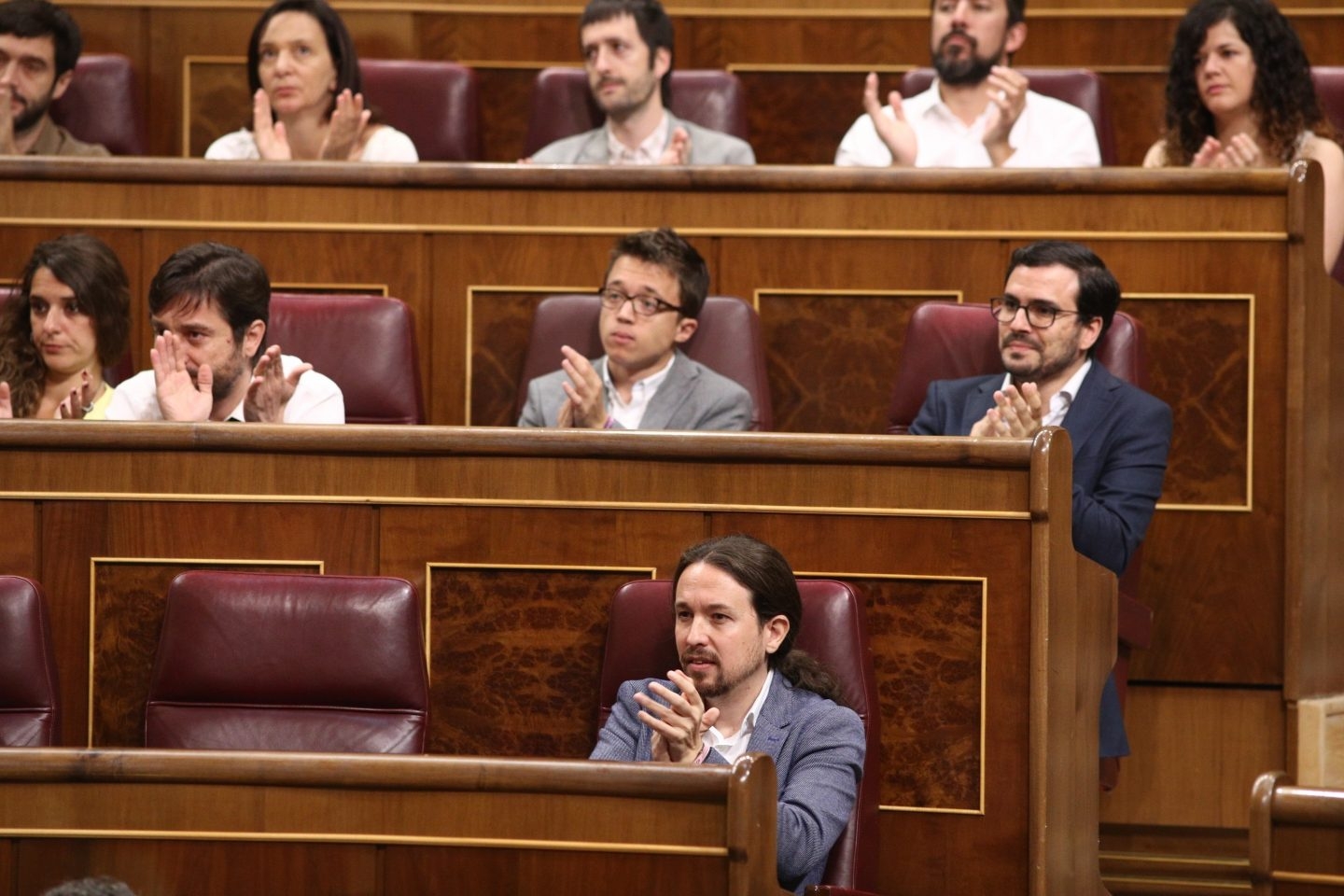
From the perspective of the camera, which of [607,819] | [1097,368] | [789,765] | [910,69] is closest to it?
[607,819]

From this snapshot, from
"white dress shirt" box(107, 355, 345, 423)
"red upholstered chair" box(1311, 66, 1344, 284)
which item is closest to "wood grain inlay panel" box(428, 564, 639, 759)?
"white dress shirt" box(107, 355, 345, 423)

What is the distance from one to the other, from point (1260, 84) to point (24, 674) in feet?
3.32

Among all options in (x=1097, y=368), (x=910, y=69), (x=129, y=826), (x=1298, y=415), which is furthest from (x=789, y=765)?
(x=910, y=69)

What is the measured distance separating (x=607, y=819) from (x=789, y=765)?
0.18 metres

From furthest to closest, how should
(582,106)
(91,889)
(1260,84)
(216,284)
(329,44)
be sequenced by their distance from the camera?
(582,106), (329,44), (1260,84), (216,284), (91,889)

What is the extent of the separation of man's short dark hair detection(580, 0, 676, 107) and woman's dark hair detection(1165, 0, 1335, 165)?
41cm

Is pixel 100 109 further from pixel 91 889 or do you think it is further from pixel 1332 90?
pixel 91 889

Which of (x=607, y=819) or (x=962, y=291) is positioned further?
(x=962, y=291)

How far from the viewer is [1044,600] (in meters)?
1.04

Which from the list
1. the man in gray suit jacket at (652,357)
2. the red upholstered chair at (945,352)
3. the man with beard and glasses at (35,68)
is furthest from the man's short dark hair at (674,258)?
the man with beard and glasses at (35,68)

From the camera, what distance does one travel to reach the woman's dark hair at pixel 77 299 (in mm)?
1324

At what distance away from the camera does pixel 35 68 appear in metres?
1.66

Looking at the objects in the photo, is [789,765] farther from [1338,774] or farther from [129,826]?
[1338,774]

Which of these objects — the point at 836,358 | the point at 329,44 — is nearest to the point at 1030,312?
the point at 836,358
